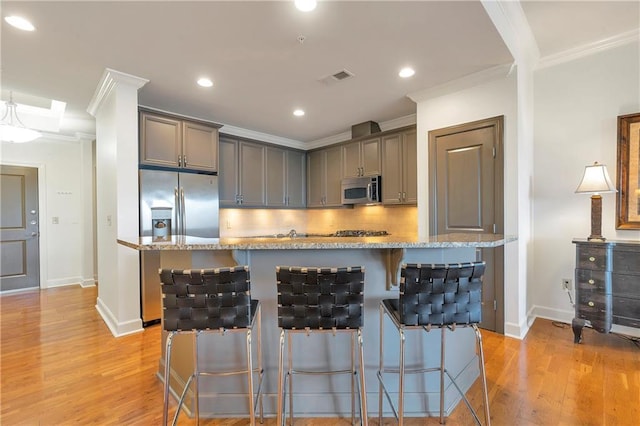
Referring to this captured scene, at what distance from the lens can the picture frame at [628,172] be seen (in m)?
2.71

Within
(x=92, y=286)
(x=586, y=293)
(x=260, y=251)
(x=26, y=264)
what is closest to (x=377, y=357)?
(x=260, y=251)

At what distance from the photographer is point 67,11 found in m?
2.00

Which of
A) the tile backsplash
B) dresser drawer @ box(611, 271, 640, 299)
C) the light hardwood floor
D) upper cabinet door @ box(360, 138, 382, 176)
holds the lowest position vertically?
the light hardwood floor

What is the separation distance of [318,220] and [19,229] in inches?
193

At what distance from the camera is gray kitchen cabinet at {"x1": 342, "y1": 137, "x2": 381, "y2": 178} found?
4406 millimetres

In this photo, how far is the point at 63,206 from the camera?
5.11 meters

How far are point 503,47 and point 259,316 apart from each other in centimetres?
281

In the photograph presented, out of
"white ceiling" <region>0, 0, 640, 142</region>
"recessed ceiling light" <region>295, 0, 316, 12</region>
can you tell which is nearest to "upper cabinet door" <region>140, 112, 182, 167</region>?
"white ceiling" <region>0, 0, 640, 142</region>

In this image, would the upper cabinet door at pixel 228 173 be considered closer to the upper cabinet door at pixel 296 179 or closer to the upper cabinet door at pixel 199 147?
the upper cabinet door at pixel 199 147

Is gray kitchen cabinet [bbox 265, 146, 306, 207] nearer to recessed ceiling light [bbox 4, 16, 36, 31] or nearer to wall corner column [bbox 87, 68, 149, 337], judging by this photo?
wall corner column [bbox 87, 68, 149, 337]

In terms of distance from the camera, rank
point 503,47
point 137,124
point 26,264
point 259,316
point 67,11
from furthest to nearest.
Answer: point 26,264
point 137,124
point 503,47
point 67,11
point 259,316

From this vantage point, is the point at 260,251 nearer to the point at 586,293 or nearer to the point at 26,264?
the point at 586,293

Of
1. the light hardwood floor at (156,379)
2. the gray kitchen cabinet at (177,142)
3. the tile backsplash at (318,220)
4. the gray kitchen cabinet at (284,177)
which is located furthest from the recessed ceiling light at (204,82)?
the light hardwood floor at (156,379)

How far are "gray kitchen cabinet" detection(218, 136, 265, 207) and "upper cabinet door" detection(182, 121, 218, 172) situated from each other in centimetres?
42
